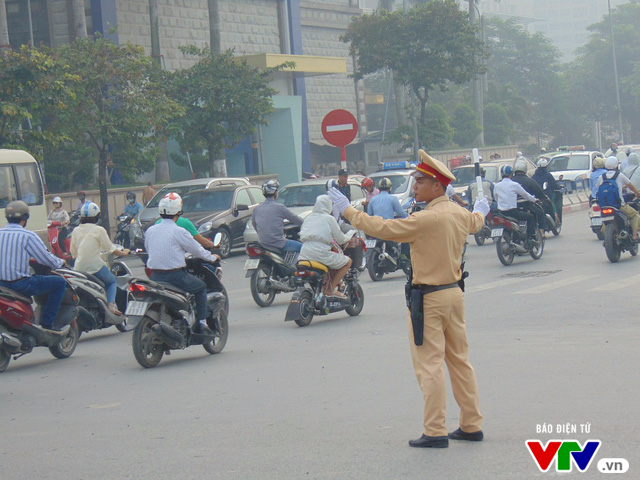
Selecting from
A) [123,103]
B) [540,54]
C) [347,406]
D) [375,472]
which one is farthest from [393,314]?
[540,54]

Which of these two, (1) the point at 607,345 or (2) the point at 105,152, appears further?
(2) the point at 105,152

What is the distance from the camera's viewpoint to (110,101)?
87.8ft

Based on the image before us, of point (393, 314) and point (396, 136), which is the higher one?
point (396, 136)

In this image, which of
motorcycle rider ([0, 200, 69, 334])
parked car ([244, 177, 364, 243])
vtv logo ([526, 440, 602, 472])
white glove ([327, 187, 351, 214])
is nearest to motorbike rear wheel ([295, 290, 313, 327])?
motorcycle rider ([0, 200, 69, 334])

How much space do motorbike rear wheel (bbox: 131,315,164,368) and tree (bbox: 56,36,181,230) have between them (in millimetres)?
17128

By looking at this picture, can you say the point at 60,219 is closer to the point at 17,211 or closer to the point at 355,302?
the point at 355,302

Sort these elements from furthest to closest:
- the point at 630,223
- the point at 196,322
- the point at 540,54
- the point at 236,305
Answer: the point at 540,54 < the point at 630,223 < the point at 236,305 < the point at 196,322

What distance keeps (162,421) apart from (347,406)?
1335 mm

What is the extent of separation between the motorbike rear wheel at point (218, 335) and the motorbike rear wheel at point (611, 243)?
8.08 m

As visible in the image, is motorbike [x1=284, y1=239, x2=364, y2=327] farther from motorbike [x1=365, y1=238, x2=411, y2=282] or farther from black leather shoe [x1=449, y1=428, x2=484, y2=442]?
black leather shoe [x1=449, y1=428, x2=484, y2=442]

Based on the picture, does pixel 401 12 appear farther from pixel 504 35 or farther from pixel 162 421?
pixel 504 35

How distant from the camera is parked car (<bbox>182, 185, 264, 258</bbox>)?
22.1 metres

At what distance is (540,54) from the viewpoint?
7788 cm

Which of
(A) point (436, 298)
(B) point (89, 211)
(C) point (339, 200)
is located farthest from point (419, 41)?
(A) point (436, 298)
